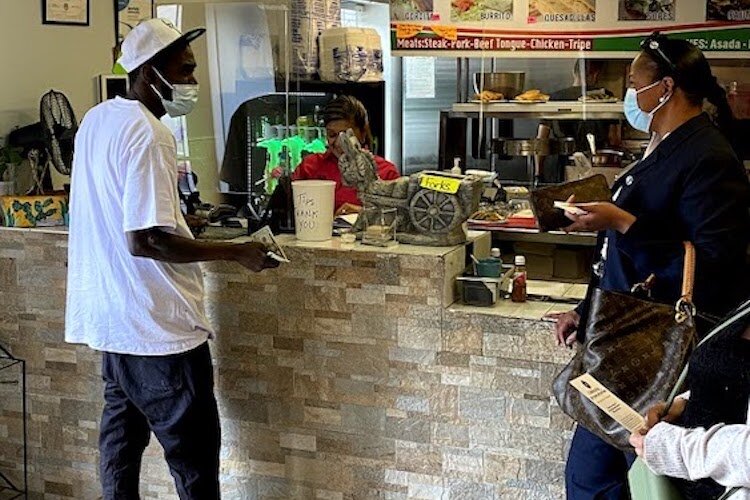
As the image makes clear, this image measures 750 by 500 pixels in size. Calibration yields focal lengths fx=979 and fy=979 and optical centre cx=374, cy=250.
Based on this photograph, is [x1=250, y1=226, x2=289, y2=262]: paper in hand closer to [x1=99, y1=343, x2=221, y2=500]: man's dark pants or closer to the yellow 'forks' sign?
[x1=99, y1=343, x2=221, y2=500]: man's dark pants

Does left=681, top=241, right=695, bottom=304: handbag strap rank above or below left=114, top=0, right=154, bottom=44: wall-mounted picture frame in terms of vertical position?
below

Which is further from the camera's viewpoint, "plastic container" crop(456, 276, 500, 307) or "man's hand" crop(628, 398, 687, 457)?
"plastic container" crop(456, 276, 500, 307)

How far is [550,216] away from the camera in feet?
7.88

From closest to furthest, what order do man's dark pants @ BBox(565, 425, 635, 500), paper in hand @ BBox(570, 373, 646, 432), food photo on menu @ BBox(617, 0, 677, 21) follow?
paper in hand @ BBox(570, 373, 646, 432) → man's dark pants @ BBox(565, 425, 635, 500) → food photo on menu @ BBox(617, 0, 677, 21)

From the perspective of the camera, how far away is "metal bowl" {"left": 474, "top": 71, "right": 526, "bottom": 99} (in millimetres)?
5324

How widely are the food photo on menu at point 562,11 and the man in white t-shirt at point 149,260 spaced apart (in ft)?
9.31

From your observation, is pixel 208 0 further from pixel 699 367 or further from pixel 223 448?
pixel 699 367

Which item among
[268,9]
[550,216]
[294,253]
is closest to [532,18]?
[268,9]

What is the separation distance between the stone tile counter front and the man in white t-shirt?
1.12 ft

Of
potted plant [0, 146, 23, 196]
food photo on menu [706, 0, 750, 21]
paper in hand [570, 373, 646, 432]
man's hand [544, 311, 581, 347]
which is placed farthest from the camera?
food photo on menu [706, 0, 750, 21]

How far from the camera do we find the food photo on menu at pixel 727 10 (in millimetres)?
4746

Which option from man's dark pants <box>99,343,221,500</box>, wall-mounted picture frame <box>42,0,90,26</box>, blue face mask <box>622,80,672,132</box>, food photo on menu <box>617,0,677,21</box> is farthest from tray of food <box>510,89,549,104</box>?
man's dark pants <box>99,343,221,500</box>

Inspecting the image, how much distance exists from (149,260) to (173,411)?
437mm

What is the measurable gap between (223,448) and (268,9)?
1.57 meters
